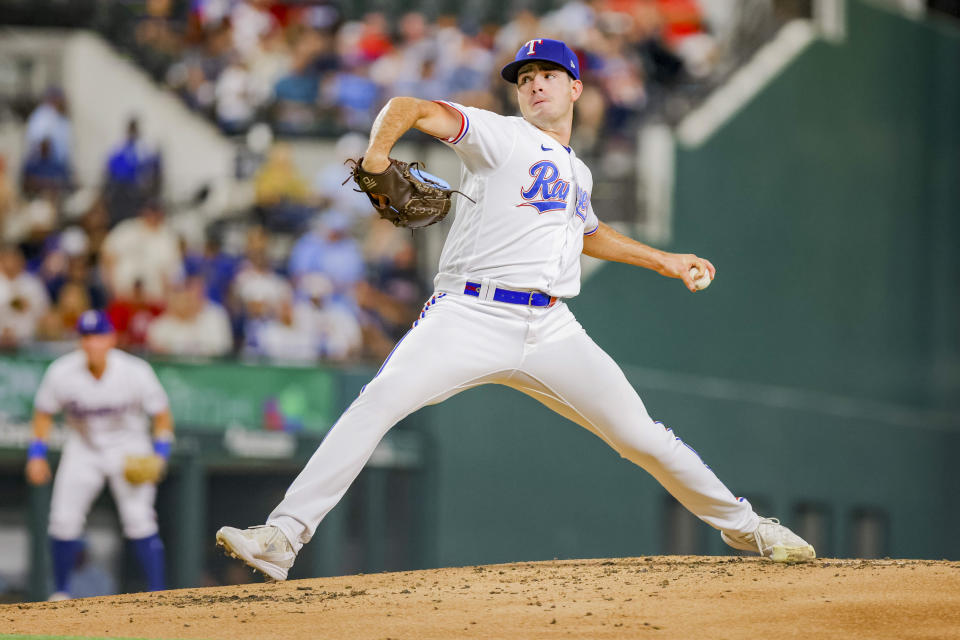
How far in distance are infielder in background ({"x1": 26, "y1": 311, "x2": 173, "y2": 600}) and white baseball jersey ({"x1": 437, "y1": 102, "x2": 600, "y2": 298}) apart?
149 inches

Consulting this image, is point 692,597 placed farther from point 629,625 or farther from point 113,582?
point 113,582

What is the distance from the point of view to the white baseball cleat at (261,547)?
4.76m

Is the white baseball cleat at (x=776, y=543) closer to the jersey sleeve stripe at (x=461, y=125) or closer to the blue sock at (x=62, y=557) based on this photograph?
the jersey sleeve stripe at (x=461, y=125)

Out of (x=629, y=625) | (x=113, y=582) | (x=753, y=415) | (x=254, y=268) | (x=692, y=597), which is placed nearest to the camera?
(x=629, y=625)

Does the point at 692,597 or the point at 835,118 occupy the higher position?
the point at 835,118

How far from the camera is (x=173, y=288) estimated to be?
10672 mm

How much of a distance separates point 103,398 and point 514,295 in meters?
4.12

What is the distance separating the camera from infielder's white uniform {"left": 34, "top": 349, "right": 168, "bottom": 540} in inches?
331

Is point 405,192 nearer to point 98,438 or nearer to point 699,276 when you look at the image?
point 699,276

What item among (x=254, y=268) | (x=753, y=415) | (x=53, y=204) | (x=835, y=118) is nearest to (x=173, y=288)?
(x=254, y=268)

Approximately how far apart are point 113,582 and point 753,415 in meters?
6.29

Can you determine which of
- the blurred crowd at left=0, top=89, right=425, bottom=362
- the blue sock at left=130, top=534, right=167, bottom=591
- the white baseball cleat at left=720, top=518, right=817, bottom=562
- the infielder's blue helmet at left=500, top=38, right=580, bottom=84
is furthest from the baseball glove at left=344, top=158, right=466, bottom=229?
the blurred crowd at left=0, top=89, right=425, bottom=362

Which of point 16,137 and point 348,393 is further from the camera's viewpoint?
point 16,137

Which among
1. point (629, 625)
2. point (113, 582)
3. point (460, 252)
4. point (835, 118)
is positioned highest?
point (835, 118)
